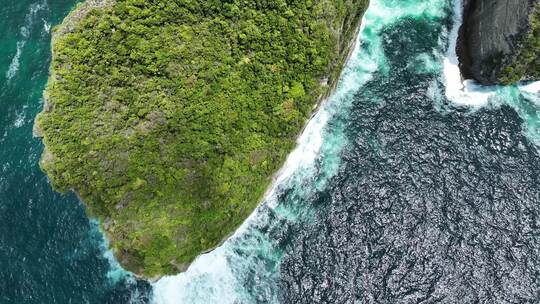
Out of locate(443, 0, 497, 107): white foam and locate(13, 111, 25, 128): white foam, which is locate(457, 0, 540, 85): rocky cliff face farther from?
locate(13, 111, 25, 128): white foam

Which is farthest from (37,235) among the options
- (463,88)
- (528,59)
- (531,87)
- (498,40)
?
(531,87)

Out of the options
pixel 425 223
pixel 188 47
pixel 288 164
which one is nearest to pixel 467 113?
pixel 425 223

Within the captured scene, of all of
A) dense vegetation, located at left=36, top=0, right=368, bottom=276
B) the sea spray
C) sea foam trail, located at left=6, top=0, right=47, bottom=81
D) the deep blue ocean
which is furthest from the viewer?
the sea spray

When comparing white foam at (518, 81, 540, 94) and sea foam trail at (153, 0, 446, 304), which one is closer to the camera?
sea foam trail at (153, 0, 446, 304)

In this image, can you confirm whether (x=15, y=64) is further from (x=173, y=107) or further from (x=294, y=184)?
(x=294, y=184)

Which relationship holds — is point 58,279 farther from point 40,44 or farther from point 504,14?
point 504,14

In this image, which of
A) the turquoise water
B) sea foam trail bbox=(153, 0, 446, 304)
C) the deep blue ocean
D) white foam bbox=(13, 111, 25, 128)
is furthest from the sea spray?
white foam bbox=(13, 111, 25, 128)
